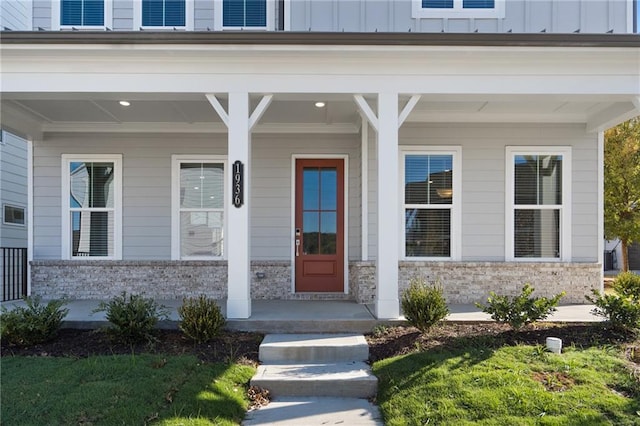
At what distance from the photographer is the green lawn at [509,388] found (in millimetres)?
3277

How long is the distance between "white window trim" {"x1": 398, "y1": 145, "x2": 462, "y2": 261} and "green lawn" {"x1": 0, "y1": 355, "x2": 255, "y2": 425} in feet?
12.2

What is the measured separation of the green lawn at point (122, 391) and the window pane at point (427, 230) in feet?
12.4

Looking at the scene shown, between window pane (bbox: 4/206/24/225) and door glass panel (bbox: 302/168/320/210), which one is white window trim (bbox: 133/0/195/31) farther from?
window pane (bbox: 4/206/24/225)

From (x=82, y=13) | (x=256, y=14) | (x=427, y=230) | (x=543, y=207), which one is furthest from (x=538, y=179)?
(x=82, y=13)

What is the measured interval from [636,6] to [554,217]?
364 cm

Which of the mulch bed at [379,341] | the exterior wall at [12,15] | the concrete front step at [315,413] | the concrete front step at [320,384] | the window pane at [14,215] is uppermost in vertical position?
the exterior wall at [12,15]

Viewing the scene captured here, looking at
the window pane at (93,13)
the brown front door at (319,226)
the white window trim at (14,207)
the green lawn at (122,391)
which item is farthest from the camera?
the white window trim at (14,207)

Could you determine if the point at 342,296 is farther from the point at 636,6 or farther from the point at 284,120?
the point at 636,6

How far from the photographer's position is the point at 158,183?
7.50 m

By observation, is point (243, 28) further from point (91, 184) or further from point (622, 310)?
point (622, 310)

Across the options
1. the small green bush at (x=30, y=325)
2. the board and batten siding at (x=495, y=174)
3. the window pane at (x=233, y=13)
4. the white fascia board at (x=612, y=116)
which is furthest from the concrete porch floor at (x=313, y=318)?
the window pane at (x=233, y=13)

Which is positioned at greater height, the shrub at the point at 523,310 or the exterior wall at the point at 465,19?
the exterior wall at the point at 465,19

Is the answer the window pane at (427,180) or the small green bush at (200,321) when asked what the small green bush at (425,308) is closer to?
the small green bush at (200,321)

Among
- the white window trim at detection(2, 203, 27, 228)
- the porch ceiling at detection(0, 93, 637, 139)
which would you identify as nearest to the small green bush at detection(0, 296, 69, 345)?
the porch ceiling at detection(0, 93, 637, 139)
